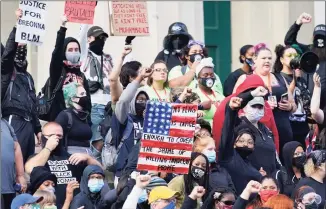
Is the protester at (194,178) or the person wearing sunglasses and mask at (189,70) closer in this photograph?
the protester at (194,178)

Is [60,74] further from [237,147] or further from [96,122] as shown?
[237,147]

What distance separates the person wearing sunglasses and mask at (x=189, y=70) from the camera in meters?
25.2

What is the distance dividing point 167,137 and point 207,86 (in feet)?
6.43

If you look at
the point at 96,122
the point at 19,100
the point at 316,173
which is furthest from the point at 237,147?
the point at 19,100

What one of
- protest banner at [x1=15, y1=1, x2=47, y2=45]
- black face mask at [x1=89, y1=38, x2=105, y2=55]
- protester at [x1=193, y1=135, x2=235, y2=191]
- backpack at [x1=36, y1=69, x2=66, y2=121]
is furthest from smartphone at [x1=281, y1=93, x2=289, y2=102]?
protest banner at [x1=15, y1=1, x2=47, y2=45]

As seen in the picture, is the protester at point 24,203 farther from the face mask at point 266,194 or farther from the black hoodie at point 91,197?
the face mask at point 266,194

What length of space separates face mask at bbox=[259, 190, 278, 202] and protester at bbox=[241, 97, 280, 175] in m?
0.99

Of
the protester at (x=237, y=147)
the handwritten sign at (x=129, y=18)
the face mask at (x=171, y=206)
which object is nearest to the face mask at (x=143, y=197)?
the face mask at (x=171, y=206)

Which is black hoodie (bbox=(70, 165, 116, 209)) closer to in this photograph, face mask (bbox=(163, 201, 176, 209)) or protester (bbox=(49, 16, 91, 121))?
face mask (bbox=(163, 201, 176, 209))

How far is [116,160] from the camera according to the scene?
78.9ft

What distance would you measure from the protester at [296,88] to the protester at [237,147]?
75.9 inches

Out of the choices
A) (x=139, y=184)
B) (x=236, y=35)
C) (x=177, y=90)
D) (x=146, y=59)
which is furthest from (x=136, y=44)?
(x=139, y=184)

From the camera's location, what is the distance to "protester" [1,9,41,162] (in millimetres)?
23594

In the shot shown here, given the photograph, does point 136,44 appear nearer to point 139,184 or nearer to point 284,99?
point 284,99
